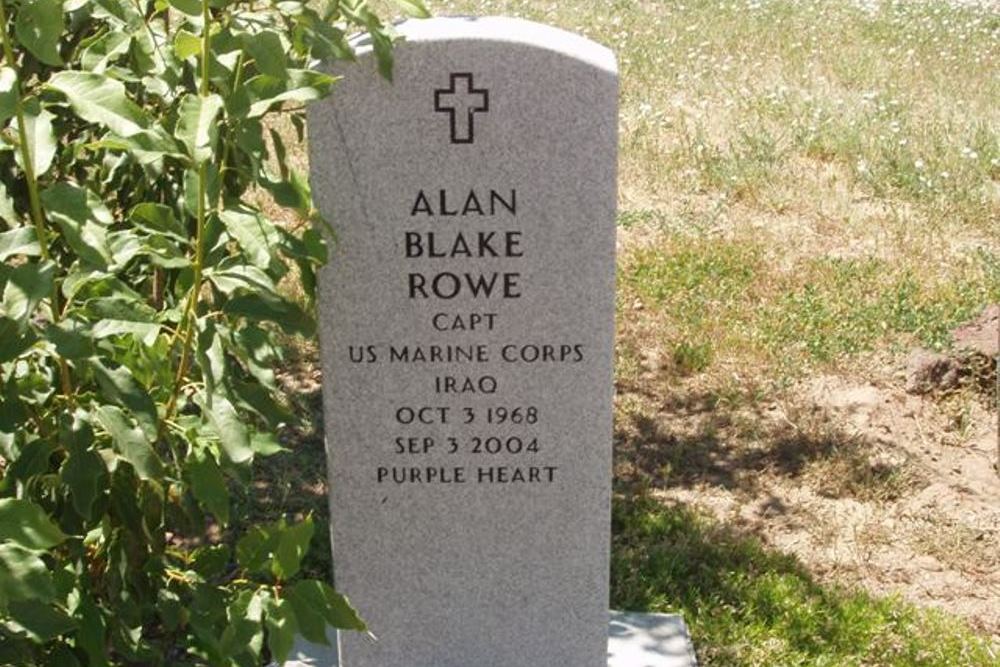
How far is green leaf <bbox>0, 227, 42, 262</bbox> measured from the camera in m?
2.42

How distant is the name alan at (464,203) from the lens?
3.46m

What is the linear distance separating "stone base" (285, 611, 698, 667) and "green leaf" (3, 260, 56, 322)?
199 centimetres

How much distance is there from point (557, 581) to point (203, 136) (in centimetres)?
185

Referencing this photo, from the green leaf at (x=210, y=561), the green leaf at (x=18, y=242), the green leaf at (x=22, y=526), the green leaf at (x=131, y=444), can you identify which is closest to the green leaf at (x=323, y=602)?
the green leaf at (x=210, y=561)

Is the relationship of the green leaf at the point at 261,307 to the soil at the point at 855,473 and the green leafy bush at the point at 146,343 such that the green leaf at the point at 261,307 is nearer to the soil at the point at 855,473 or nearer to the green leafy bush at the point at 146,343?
the green leafy bush at the point at 146,343

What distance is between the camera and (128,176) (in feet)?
11.6

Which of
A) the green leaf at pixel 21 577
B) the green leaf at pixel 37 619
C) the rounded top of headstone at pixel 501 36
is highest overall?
the rounded top of headstone at pixel 501 36

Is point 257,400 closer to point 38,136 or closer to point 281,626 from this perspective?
point 281,626

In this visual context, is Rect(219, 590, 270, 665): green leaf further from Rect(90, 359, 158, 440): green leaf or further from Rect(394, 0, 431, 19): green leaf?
Rect(394, 0, 431, 19): green leaf

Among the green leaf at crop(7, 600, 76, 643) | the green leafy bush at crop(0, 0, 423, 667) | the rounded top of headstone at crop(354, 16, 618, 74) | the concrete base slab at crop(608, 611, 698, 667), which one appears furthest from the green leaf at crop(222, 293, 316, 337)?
the concrete base slab at crop(608, 611, 698, 667)

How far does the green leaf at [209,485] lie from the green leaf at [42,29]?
0.80 metres

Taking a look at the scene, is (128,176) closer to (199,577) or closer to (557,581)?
(199,577)

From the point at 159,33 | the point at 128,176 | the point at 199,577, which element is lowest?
the point at 199,577

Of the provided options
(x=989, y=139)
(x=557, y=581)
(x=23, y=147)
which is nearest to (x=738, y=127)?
(x=989, y=139)
